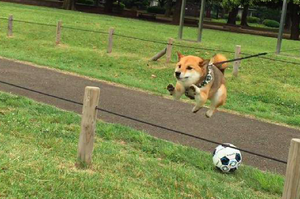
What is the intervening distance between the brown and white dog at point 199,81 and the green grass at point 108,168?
2595 millimetres

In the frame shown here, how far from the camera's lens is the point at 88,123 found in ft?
17.1

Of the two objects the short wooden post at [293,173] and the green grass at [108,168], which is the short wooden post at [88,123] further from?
the short wooden post at [293,173]

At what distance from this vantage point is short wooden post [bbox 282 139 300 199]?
3.64 m

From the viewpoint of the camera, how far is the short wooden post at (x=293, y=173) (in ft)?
12.0

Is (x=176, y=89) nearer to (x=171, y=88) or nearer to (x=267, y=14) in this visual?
Result: (x=171, y=88)

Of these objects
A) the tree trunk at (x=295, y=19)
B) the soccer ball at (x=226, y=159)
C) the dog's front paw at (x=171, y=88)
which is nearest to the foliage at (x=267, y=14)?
the tree trunk at (x=295, y=19)

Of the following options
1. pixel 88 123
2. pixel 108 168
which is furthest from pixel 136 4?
pixel 88 123

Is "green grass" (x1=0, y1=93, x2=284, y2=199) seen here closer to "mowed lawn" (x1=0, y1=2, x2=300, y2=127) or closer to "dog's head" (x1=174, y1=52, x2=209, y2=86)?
"dog's head" (x1=174, y1=52, x2=209, y2=86)

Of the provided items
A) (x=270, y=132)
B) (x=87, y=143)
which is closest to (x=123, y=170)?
(x=87, y=143)

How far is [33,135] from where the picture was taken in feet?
20.9

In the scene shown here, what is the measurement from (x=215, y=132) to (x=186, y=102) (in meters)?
2.48

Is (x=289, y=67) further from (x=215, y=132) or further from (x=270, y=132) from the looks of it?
(x=215, y=132)

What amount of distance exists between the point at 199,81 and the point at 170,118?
692cm

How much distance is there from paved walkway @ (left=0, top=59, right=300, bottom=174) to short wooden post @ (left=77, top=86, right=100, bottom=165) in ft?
8.28
